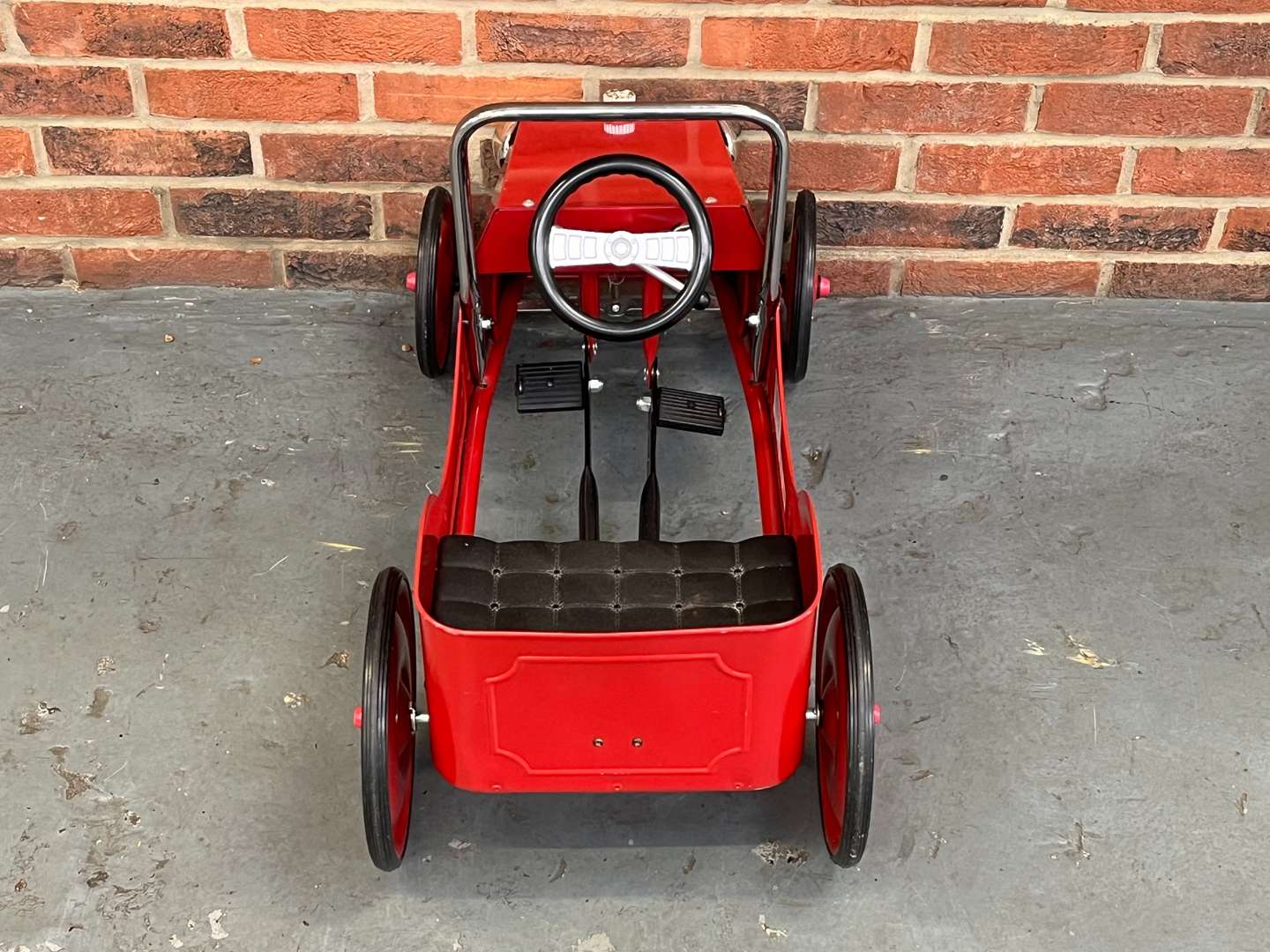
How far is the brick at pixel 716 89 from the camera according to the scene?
6.88 feet

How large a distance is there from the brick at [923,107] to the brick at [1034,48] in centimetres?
3

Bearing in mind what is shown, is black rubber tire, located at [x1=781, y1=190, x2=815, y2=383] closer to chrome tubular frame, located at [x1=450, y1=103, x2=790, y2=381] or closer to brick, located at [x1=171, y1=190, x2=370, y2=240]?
chrome tubular frame, located at [x1=450, y1=103, x2=790, y2=381]

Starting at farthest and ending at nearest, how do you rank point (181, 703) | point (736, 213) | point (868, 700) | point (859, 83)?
point (859, 83) → point (736, 213) → point (181, 703) → point (868, 700)

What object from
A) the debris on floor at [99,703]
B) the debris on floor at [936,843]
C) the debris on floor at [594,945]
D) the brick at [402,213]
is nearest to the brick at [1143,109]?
the brick at [402,213]

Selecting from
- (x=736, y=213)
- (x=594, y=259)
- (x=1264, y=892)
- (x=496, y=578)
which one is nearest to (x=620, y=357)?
(x=736, y=213)

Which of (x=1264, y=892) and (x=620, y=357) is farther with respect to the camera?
(x=620, y=357)

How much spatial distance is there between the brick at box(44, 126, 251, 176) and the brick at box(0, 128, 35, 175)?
0.03 meters

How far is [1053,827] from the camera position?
144 centimetres

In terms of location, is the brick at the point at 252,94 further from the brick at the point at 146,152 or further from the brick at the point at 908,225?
the brick at the point at 908,225

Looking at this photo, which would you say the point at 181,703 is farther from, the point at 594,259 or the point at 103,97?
the point at 103,97

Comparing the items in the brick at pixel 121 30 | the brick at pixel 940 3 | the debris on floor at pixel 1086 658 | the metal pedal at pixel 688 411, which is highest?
the brick at pixel 940 3

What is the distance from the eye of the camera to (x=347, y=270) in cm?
229

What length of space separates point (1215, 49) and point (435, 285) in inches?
51.6

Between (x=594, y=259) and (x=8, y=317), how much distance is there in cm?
120
